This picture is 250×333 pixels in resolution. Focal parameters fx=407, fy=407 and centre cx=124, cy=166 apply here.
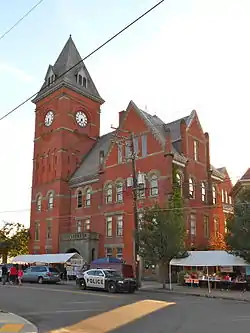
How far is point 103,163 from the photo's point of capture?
46.1m

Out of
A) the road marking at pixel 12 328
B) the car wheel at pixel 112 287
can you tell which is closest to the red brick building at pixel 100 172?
the car wheel at pixel 112 287

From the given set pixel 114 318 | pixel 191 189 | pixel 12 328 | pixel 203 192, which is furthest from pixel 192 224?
pixel 12 328

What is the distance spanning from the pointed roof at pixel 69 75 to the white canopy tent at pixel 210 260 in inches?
1228

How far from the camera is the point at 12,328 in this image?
10773mm

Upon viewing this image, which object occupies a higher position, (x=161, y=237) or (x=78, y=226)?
(x=78, y=226)

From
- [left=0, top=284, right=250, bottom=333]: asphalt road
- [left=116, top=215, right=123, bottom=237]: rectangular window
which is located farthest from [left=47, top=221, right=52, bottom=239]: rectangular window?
[left=0, top=284, right=250, bottom=333]: asphalt road

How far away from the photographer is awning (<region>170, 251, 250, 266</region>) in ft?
89.7

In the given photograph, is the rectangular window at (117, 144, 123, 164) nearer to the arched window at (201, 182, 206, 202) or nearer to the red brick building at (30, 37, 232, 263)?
the red brick building at (30, 37, 232, 263)

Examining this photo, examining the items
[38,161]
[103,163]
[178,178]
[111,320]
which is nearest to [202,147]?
[178,178]

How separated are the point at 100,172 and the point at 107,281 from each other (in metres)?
22.2

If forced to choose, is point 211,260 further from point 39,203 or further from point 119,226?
point 39,203

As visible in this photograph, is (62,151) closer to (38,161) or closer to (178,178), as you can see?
(38,161)

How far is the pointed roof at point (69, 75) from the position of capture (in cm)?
5362

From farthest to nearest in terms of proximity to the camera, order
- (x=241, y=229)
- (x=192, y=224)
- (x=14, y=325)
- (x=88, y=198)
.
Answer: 1. (x=88, y=198)
2. (x=192, y=224)
3. (x=241, y=229)
4. (x=14, y=325)
